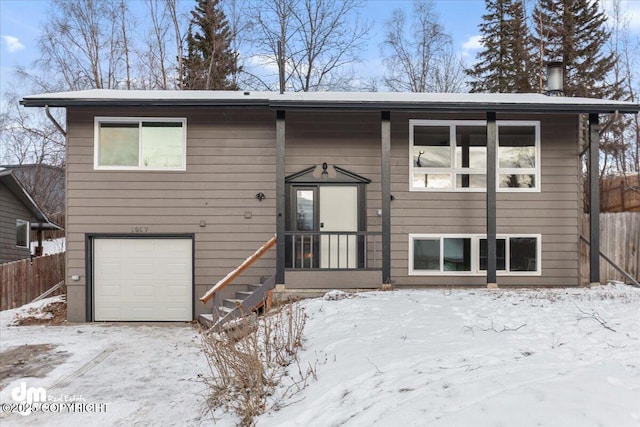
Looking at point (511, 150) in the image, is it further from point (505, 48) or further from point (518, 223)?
point (505, 48)

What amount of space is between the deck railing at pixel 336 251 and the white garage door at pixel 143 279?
7.38ft

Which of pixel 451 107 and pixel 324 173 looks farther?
pixel 324 173

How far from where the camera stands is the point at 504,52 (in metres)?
20.7

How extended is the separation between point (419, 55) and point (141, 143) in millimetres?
15099

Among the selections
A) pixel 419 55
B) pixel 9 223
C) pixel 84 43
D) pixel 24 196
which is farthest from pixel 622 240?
pixel 84 43

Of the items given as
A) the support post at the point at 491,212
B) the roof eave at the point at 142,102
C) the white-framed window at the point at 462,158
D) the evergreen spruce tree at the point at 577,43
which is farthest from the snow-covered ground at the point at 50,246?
the evergreen spruce tree at the point at 577,43

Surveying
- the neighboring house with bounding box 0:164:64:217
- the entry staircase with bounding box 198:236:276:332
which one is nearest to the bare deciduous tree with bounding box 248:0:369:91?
the neighboring house with bounding box 0:164:64:217

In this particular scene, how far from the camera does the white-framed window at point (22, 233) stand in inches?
673

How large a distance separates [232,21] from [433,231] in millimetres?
15607

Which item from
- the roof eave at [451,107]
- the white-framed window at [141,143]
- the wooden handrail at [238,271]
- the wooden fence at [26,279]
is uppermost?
the roof eave at [451,107]

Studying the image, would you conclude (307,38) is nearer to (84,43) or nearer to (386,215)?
(84,43)

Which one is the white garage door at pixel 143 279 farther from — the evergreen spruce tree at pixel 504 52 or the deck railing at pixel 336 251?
the evergreen spruce tree at pixel 504 52

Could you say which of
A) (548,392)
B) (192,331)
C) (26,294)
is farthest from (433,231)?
(26,294)

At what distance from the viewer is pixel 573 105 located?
8727 mm
